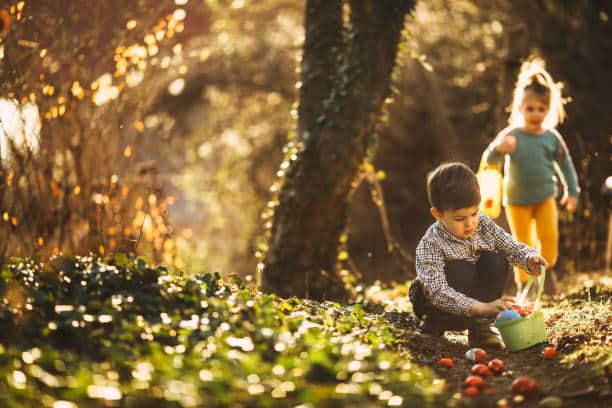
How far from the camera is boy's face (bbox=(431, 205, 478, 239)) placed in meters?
3.36

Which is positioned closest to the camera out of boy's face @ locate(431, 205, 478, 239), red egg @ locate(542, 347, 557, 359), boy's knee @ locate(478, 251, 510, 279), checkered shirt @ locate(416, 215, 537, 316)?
red egg @ locate(542, 347, 557, 359)

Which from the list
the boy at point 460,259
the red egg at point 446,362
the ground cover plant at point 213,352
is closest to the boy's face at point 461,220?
the boy at point 460,259

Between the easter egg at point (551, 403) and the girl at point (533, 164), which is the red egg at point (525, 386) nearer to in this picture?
the easter egg at point (551, 403)

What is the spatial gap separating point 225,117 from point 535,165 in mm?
6438

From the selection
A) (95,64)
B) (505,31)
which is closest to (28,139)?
(95,64)

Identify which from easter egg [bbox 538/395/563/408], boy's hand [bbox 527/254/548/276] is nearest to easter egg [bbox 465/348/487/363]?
boy's hand [bbox 527/254/548/276]

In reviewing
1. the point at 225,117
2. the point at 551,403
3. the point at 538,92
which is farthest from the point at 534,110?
the point at 225,117

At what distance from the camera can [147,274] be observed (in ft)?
10.4

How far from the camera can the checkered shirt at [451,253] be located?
3255mm

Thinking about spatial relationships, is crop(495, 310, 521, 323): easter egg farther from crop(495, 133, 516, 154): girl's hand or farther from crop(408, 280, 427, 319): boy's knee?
crop(495, 133, 516, 154): girl's hand

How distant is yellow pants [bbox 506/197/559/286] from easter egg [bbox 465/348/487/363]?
1.77 meters

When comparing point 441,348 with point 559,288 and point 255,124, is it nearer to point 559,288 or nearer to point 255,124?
point 559,288

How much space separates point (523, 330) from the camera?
3.17 m

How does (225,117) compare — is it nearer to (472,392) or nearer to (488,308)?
(488,308)
